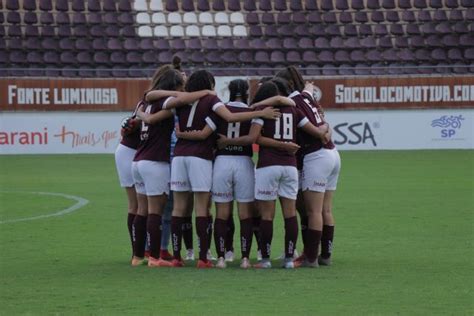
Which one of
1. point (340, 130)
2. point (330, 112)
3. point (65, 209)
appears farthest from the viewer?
point (340, 130)

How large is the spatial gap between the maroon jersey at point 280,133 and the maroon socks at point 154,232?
1.18 meters

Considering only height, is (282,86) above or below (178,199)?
above

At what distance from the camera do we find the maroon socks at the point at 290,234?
11.0 metres

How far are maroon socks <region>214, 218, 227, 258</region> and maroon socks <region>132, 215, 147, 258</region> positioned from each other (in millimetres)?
Result: 807

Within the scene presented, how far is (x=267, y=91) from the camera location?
11023 millimetres

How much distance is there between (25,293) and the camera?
31.1ft

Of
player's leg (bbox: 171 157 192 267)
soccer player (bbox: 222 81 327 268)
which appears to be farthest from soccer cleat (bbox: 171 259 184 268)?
soccer player (bbox: 222 81 327 268)

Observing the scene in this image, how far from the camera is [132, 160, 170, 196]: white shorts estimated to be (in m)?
11.1

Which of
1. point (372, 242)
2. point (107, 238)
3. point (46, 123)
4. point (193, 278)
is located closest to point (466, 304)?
point (193, 278)

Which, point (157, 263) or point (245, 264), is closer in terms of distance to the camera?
point (245, 264)

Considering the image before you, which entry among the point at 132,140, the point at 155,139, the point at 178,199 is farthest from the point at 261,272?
the point at 132,140

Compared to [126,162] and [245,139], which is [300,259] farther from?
[126,162]

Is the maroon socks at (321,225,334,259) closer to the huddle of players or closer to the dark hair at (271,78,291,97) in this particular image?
the huddle of players

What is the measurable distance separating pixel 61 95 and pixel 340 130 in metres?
8.03
